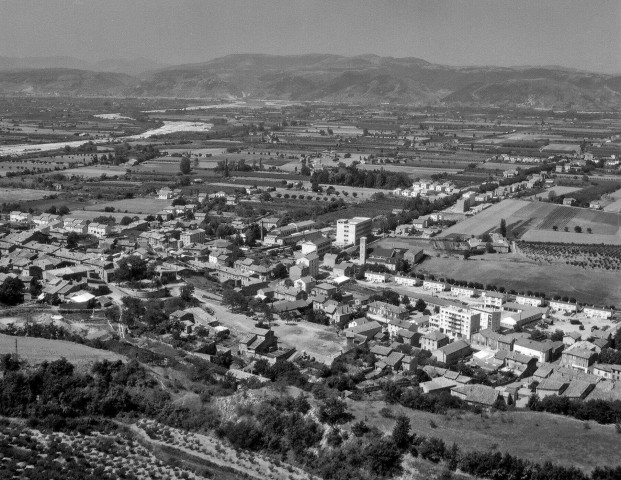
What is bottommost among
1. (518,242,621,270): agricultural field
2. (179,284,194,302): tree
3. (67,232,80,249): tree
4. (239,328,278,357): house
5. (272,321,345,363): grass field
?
(272,321,345,363): grass field

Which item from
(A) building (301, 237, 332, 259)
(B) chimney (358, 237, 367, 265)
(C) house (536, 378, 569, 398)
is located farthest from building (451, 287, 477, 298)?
(C) house (536, 378, 569, 398)

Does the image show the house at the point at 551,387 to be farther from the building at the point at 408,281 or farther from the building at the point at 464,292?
the building at the point at 408,281

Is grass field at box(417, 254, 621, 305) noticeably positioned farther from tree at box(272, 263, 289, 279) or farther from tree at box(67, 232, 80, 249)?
tree at box(67, 232, 80, 249)

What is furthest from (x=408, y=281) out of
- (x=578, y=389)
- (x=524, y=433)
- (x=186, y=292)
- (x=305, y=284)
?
(x=524, y=433)

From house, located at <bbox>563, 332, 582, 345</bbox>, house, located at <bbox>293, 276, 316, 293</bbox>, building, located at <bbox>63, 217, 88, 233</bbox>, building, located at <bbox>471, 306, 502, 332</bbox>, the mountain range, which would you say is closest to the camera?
house, located at <bbox>563, 332, 582, 345</bbox>

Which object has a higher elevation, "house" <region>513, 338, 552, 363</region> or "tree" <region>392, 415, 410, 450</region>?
"house" <region>513, 338, 552, 363</region>

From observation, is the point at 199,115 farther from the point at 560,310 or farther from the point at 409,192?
the point at 560,310

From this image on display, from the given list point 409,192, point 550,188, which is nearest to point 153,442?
point 409,192
